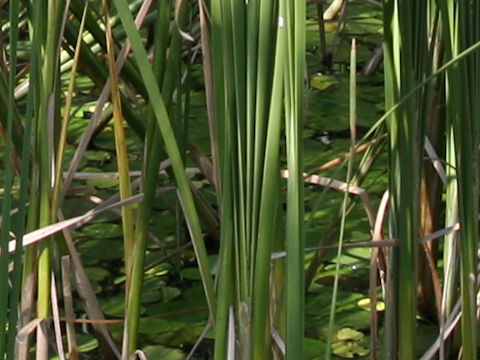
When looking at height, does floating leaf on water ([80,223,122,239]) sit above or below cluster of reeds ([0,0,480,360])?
below

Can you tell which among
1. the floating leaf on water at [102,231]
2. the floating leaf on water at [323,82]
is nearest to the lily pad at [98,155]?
the floating leaf on water at [102,231]

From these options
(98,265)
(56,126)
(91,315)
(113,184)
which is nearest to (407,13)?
(56,126)

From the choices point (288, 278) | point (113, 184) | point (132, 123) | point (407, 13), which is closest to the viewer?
point (288, 278)

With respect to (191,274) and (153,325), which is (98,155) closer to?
(191,274)

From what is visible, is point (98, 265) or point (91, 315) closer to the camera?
point (91, 315)

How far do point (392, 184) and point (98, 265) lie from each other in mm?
777

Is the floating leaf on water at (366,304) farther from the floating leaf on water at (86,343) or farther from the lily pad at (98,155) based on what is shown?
the lily pad at (98,155)

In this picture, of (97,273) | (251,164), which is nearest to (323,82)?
(97,273)

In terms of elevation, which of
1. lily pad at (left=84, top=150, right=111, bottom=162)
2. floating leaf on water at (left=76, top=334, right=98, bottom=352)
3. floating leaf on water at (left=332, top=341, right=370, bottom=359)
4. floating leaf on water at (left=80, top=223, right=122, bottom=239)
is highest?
lily pad at (left=84, top=150, right=111, bottom=162)

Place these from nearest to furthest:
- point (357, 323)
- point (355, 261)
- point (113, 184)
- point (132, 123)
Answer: point (132, 123), point (357, 323), point (355, 261), point (113, 184)

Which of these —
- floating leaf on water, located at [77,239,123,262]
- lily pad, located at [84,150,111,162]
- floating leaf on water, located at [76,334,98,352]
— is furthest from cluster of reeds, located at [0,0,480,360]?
lily pad, located at [84,150,111,162]

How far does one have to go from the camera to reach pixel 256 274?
0.94m

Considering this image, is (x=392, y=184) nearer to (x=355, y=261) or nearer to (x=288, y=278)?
(x=288, y=278)

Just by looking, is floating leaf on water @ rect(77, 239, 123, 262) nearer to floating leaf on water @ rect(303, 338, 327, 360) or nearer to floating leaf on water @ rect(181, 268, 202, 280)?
floating leaf on water @ rect(181, 268, 202, 280)
